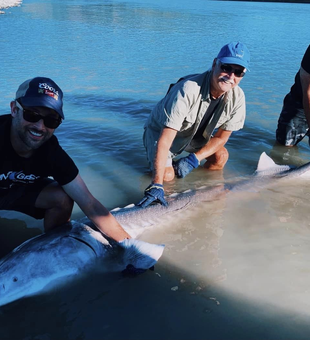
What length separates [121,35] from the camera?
17312 mm

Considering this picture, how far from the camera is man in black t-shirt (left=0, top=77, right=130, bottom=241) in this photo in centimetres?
252

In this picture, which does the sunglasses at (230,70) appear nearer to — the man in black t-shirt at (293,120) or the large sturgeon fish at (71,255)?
the large sturgeon fish at (71,255)

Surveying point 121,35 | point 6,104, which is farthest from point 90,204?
point 121,35

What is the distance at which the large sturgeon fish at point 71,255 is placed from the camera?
259 centimetres

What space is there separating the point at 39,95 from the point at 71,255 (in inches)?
47.4

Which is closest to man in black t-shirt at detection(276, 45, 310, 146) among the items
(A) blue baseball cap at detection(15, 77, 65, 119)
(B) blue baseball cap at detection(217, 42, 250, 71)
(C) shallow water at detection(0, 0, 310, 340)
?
(C) shallow water at detection(0, 0, 310, 340)

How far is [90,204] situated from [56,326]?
0.90 meters

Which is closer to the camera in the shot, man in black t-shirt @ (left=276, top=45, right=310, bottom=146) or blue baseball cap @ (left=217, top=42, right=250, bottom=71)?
blue baseball cap @ (left=217, top=42, right=250, bottom=71)

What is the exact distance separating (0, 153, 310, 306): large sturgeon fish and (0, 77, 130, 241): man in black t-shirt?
14cm

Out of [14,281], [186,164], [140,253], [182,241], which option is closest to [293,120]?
[186,164]

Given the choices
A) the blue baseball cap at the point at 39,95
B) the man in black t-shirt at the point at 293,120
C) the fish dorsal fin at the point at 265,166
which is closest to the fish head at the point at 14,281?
the blue baseball cap at the point at 39,95

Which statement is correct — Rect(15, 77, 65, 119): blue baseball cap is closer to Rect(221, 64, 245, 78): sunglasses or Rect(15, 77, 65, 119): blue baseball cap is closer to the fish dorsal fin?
Rect(221, 64, 245, 78): sunglasses

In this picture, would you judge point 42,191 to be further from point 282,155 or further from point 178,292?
point 282,155

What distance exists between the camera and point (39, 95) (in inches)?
97.6
